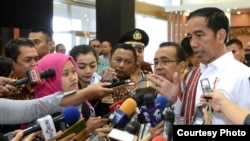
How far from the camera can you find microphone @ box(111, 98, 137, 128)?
153 centimetres

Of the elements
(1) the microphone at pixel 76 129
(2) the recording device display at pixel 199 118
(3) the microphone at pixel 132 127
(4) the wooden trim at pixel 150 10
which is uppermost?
(4) the wooden trim at pixel 150 10

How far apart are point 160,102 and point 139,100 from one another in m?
0.09

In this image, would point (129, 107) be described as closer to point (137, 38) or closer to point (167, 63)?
point (167, 63)

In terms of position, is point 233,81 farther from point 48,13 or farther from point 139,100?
point 48,13

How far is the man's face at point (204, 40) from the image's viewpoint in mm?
1963

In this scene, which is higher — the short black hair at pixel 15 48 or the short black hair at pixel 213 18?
the short black hair at pixel 213 18

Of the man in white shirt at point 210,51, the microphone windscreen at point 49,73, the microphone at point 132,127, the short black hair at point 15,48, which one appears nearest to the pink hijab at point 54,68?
the microphone windscreen at point 49,73

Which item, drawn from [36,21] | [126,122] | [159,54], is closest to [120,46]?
[159,54]

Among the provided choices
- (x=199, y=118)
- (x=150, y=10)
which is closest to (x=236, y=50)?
(x=199, y=118)

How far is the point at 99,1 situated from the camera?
7.21 metres

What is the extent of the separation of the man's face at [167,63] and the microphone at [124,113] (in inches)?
37.9

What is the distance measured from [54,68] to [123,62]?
2.94ft

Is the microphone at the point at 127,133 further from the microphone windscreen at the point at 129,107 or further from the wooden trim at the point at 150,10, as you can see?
the wooden trim at the point at 150,10

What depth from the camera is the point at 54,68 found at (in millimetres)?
2166
